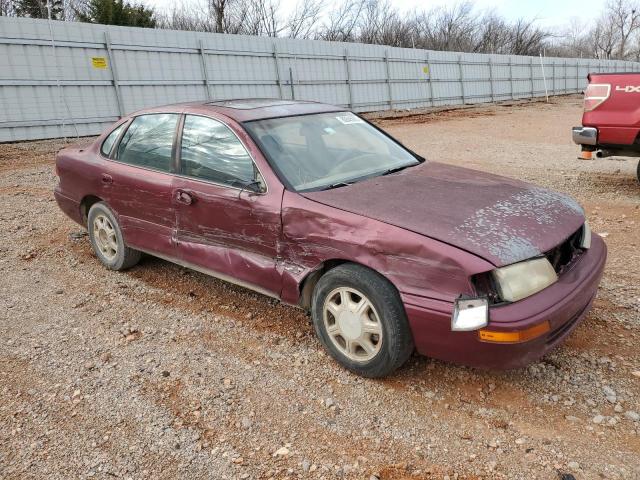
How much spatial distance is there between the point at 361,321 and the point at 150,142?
239 cm

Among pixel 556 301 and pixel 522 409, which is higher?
pixel 556 301

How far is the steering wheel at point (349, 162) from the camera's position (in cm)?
348

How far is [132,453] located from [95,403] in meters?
0.52

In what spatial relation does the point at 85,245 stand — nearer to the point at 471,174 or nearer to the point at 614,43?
the point at 471,174

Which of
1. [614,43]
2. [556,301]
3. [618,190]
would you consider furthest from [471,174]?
[614,43]

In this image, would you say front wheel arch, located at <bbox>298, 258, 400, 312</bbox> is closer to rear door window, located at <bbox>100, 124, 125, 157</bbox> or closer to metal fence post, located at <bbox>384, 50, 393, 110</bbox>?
rear door window, located at <bbox>100, 124, 125, 157</bbox>

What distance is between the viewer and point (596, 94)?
251 inches

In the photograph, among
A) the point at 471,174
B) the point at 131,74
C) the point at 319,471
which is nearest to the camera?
the point at 319,471

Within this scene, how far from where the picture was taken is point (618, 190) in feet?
23.0

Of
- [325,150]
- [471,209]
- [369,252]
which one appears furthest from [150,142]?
[471,209]

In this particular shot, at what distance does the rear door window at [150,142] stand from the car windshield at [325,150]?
0.80m

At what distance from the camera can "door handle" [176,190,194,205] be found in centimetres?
363

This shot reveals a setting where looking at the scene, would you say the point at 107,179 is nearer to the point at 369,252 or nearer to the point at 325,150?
A: the point at 325,150

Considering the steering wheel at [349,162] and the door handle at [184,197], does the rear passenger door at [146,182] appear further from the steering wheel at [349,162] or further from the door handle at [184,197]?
the steering wheel at [349,162]
